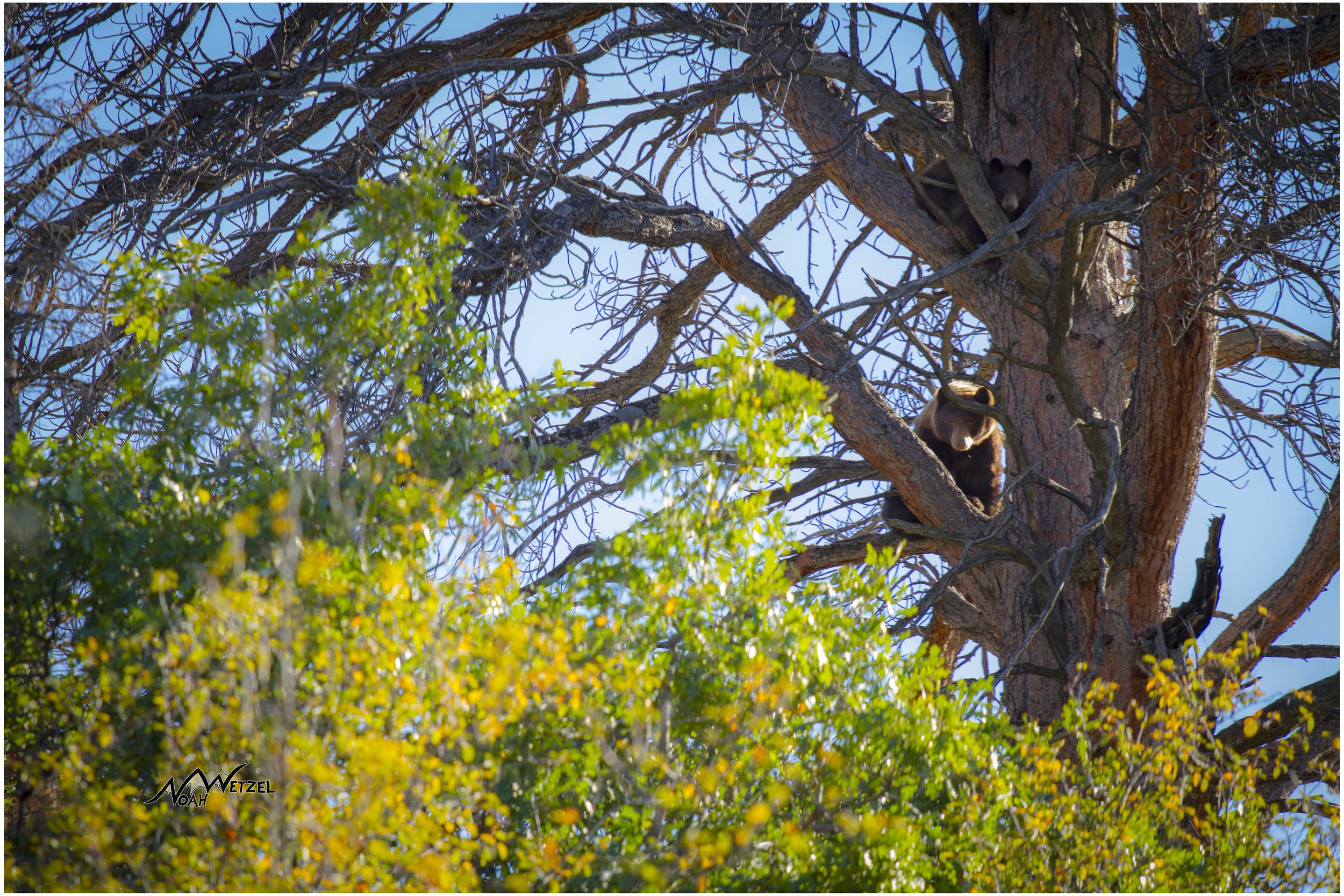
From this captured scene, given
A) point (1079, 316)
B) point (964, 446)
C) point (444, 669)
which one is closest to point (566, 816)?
point (444, 669)

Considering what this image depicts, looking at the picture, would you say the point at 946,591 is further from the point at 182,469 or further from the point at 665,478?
the point at 182,469

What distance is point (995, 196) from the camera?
468cm

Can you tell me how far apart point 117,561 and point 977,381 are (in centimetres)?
279

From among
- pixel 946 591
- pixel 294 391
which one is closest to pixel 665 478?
pixel 294 391

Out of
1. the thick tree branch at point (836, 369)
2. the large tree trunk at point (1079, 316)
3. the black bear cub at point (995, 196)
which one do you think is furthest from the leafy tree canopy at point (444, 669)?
the black bear cub at point (995, 196)

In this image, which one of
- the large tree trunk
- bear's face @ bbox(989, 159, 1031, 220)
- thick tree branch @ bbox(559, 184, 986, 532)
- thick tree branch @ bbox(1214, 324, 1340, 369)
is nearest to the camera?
the large tree trunk

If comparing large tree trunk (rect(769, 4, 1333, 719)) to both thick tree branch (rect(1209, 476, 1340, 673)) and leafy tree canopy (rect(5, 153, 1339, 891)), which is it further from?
leafy tree canopy (rect(5, 153, 1339, 891))

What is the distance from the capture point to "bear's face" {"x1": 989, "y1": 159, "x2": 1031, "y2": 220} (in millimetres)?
4777

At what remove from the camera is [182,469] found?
7.44ft

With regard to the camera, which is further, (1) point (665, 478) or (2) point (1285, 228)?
(2) point (1285, 228)

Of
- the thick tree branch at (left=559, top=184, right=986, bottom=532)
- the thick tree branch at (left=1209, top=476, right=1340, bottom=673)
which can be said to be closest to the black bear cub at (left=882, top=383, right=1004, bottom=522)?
the thick tree branch at (left=559, top=184, right=986, bottom=532)
